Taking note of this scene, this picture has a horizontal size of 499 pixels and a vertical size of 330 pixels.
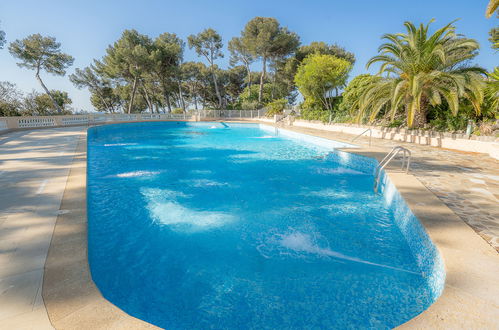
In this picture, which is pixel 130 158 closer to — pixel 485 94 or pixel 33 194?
pixel 33 194

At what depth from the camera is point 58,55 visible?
85.9 ft

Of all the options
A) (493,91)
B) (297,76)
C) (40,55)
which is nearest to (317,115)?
(297,76)

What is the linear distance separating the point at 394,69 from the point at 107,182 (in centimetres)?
1300

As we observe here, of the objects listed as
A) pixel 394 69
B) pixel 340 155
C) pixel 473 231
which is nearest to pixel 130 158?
pixel 340 155

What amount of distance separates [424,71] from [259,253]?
11.6 m

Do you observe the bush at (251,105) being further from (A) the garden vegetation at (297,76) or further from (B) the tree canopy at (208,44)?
(B) the tree canopy at (208,44)

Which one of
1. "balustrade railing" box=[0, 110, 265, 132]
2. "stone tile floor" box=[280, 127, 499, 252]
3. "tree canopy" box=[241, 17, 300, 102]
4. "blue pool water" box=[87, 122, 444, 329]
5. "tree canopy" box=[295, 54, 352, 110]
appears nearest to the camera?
"blue pool water" box=[87, 122, 444, 329]

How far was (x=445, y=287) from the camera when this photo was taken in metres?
2.20

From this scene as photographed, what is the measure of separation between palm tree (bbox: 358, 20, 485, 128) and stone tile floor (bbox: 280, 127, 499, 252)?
2.48 m

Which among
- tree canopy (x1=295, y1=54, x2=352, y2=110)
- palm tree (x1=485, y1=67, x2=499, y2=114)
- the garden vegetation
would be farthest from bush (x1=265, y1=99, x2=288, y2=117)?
palm tree (x1=485, y1=67, x2=499, y2=114)

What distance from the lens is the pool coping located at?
69.6 inches

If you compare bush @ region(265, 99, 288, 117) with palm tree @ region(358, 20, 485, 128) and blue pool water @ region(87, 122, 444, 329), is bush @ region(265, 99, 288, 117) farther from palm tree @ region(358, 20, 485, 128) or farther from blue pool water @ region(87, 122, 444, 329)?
blue pool water @ region(87, 122, 444, 329)

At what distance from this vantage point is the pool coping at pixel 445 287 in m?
1.77

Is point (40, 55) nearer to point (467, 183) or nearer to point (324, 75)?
point (324, 75)
